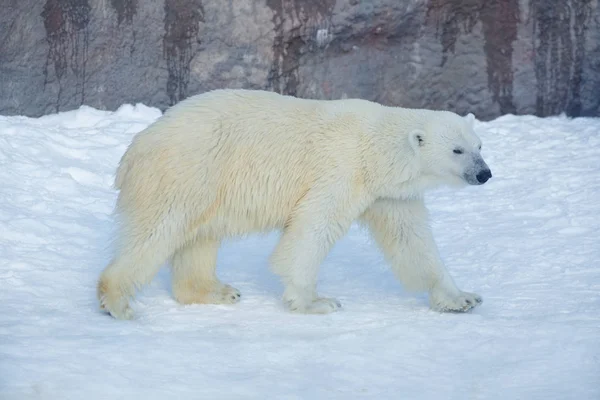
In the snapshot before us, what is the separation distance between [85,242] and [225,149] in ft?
4.40

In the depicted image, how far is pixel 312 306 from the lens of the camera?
15.0 ft

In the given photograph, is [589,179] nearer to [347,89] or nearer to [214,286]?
[347,89]

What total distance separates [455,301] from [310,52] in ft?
12.9

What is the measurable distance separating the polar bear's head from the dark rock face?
346 cm

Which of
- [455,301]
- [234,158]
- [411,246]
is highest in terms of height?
[234,158]

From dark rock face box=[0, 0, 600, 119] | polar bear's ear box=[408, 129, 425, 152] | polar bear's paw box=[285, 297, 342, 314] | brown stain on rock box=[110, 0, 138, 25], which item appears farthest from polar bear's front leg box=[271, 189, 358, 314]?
brown stain on rock box=[110, 0, 138, 25]

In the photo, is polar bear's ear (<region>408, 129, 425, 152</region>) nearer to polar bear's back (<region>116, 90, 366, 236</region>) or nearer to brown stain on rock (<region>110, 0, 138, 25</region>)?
polar bear's back (<region>116, 90, 366, 236</region>)

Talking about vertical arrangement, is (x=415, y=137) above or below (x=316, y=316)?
above

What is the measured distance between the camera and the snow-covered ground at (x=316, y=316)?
11.6 feet

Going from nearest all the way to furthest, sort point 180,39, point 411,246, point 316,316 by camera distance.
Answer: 1. point 316,316
2. point 411,246
3. point 180,39

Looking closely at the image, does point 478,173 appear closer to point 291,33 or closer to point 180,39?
point 291,33

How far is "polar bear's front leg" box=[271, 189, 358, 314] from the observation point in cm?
459

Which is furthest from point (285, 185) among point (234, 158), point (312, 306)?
point (312, 306)

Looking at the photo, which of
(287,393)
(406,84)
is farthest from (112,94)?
(287,393)
